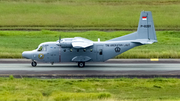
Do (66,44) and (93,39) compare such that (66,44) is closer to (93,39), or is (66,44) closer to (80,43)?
(80,43)

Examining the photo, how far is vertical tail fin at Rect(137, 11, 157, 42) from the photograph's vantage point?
29.9 m

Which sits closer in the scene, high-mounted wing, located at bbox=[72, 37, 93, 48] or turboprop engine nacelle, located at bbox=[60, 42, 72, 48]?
high-mounted wing, located at bbox=[72, 37, 93, 48]

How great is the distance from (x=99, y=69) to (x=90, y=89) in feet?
24.3

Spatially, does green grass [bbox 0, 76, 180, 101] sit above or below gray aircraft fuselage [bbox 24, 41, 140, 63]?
below

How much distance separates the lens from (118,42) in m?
29.8

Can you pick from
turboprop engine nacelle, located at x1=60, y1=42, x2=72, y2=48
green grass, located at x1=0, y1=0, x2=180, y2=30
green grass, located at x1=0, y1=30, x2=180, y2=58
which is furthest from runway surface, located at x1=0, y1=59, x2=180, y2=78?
green grass, located at x1=0, y1=0, x2=180, y2=30

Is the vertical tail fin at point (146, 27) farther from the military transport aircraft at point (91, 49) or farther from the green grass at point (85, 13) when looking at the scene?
the green grass at point (85, 13)

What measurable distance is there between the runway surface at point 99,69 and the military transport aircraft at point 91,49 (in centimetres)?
85

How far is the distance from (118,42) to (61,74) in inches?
257

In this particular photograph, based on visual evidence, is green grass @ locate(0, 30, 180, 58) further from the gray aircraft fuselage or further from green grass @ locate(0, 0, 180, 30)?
green grass @ locate(0, 0, 180, 30)

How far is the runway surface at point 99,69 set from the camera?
26.1 metres

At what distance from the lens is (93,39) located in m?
49.2

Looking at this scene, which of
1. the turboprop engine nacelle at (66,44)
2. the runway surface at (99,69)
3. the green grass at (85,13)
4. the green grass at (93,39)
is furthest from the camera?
the green grass at (85,13)

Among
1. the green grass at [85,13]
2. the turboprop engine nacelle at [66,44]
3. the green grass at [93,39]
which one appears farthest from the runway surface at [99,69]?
the green grass at [85,13]
